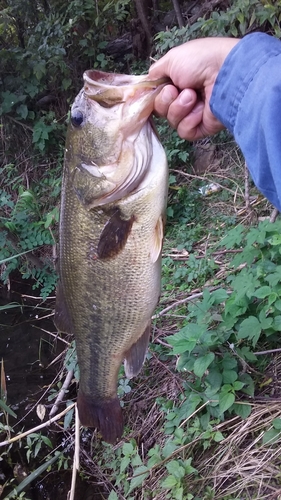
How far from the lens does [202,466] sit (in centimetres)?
243

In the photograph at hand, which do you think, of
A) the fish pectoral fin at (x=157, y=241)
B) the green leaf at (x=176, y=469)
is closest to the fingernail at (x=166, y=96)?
the fish pectoral fin at (x=157, y=241)

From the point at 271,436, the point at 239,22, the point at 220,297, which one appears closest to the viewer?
the point at 271,436

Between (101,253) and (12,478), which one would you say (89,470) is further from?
(101,253)

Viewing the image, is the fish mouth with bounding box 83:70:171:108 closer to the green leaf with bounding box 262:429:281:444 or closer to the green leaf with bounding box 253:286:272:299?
the green leaf with bounding box 253:286:272:299

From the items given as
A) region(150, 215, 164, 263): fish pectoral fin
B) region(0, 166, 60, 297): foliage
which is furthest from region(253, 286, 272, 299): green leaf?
region(0, 166, 60, 297): foliage

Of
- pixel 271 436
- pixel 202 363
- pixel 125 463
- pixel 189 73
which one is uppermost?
pixel 189 73

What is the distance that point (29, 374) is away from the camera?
4211mm

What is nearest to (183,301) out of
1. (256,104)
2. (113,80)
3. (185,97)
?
(185,97)

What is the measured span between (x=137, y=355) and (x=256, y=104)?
1098mm

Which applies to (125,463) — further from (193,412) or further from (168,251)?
(168,251)

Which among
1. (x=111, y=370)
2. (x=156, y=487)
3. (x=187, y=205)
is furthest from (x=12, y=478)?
(x=187, y=205)

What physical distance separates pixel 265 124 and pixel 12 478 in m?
3.17

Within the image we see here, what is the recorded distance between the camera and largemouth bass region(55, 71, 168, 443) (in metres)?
1.54

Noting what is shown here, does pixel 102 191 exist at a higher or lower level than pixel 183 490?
higher
